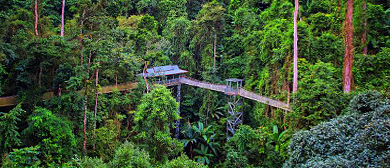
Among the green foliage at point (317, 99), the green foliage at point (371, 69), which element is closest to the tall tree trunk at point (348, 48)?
the green foliage at point (317, 99)

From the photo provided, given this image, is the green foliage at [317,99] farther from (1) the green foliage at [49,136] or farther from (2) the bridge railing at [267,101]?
(1) the green foliage at [49,136]

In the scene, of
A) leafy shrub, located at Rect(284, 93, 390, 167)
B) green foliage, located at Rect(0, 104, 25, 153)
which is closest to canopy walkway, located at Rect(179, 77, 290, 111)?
leafy shrub, located at Rect(284, 93, 390, 167)

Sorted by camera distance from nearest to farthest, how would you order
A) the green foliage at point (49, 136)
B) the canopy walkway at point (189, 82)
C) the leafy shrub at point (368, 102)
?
the leafy shrub at point (368, 102) < the green foliage at point (49, 136) < the canopy walkway at point (189, 82)

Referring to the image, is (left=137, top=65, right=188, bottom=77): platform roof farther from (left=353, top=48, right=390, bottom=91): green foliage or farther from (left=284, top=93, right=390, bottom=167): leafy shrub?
(left=284, top=93, right=390, bottom=167): leafy shrub


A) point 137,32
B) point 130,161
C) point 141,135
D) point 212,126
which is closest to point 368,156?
point 130,161

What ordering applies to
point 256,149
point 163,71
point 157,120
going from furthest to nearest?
1. point 163,71
2. point 256,149
3. point 157,120

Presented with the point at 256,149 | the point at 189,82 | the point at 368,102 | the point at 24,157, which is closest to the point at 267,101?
the point at 256,149

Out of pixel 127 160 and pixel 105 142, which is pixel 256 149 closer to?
pixel 105 142
